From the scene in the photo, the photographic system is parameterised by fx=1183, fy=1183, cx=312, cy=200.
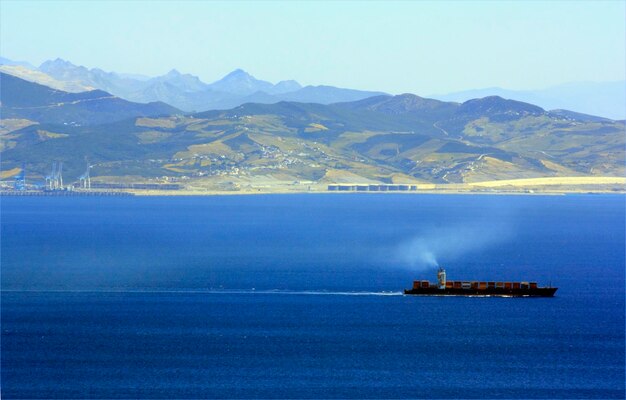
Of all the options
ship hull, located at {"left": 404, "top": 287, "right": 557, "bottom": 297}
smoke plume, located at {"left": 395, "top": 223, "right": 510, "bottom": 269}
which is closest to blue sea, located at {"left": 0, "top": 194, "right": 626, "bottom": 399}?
smoke plume, located at {"left": 395, "top": 223, "right": 510, "bottom": 269}

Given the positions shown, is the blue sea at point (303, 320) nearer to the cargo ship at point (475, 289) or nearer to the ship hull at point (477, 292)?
the ship hull at point (477, 292)

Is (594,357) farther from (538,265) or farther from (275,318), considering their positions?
(538,265)

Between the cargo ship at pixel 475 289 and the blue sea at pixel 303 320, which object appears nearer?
the blue sea at pixel 303 320

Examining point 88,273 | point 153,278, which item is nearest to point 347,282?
point 153,278

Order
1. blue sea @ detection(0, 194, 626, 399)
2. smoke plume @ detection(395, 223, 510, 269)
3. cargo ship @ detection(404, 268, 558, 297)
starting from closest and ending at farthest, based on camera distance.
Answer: blue sea @ detection(0, 194, 626, 399) < cargo ship @ detection(404, 268, 558, 297) < smoke plume @ detection(395, 223, 510, 269)

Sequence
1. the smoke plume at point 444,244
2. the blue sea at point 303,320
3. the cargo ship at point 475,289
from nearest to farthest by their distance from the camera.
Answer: the blue sea at point 303,320
the cargo ship at point 475,289
the smoke plume at point 444,244

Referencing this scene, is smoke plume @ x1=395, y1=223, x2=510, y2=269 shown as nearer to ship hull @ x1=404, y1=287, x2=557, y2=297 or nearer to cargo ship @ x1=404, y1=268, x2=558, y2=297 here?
cargo ship @ x1=404, y1=268, x2=558, y2=297

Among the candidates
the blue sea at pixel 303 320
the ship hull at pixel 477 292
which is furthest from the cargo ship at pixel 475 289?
the blue sea at pixel 303 320
